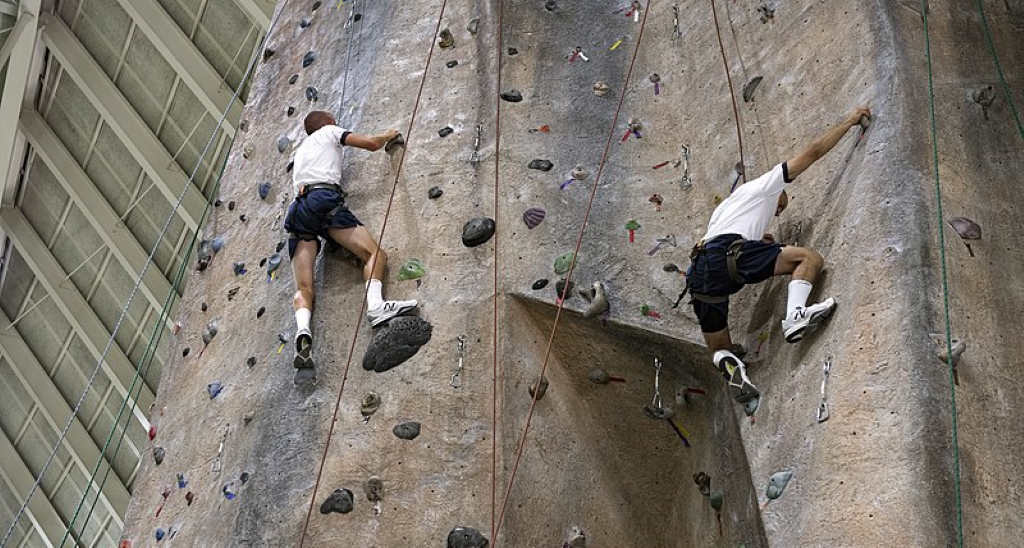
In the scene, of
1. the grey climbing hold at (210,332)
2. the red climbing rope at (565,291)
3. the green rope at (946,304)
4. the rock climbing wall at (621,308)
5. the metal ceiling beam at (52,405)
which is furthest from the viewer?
the metal ceiling beam at (52,405)

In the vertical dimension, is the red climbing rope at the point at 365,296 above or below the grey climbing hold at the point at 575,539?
above

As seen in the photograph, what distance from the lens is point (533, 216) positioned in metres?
6.51

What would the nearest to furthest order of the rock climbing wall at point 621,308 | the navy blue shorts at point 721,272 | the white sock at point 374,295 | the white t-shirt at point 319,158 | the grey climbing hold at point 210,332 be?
1. the rock climbing wall at point 621,308
2. the navy blue shorts at point 721,272
3. the white sock at point 374,295
4. the white t-shirt at point 319,158
5. the grey climbing hold at point 210,332

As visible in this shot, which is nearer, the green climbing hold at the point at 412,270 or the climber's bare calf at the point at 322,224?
the climber's bare calf at the point at 322,224

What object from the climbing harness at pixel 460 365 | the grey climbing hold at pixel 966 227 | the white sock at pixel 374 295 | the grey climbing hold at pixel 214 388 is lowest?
the grey climbing hold at pixel 966 227

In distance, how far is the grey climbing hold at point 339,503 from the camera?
5.74 m

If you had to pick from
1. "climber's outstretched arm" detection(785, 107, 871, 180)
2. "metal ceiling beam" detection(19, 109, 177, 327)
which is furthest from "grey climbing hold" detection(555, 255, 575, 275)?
"metal ceiling beam" detection(19, 109, 177, 327)

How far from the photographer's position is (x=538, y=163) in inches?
267

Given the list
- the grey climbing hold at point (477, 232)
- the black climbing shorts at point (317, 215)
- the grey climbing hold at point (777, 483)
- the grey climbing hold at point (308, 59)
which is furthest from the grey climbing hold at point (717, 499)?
the grey climbing hold at point (308, 59)

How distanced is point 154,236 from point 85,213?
0.69 m

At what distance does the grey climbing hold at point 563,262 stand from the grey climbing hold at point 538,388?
528 millimetres

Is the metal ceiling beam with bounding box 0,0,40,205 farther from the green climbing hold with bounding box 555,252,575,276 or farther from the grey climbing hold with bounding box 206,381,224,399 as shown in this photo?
the green climbing hold with bounding box 555,252,575,276

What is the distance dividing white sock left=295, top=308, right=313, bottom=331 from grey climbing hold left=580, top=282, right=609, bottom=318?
1.29 meters

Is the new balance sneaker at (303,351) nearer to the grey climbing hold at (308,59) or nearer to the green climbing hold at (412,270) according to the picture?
the green climbing hold at (412,270)
